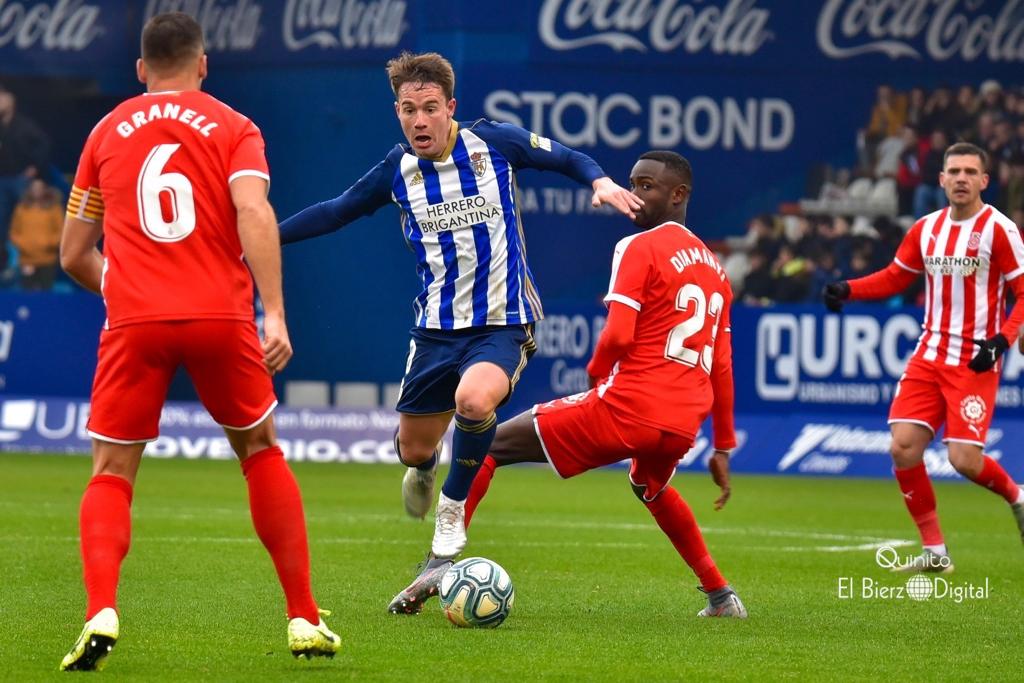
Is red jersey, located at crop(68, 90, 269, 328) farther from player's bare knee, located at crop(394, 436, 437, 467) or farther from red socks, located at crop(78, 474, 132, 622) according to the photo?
player's bare knee, located at crop(394, 436, 437, 467)

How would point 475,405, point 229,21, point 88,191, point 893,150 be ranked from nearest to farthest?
point 88,191 → point 475,405 → point 893,150 → point 229,21

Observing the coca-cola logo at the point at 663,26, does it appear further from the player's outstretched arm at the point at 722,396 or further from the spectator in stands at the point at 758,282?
the player's outstretched arm at the point at 722,396

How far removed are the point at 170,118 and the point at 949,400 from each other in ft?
17.2

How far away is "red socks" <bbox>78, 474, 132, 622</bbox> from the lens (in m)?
5.38

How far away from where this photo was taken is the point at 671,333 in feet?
23.6

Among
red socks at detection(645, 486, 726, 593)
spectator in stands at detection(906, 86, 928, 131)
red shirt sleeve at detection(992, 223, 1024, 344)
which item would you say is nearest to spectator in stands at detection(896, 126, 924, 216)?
spectator in stands at detection(906, 86, 928, 131)

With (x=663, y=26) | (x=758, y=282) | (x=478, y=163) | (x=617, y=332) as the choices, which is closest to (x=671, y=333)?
(x=617, y=332)

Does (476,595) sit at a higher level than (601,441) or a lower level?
lower

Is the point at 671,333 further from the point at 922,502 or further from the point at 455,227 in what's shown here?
the point at 922,502

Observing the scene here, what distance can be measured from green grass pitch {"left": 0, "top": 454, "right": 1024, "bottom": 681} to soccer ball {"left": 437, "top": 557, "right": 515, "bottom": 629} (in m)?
0.07

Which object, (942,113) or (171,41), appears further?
(942,113)

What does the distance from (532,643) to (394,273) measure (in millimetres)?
13050

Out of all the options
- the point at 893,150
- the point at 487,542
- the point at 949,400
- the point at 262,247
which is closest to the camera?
the point at 262,247

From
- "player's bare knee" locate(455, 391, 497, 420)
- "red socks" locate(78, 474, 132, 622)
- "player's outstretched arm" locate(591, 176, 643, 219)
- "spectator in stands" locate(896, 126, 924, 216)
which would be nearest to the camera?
"red socks" locate(78, 474, 132, 622)
